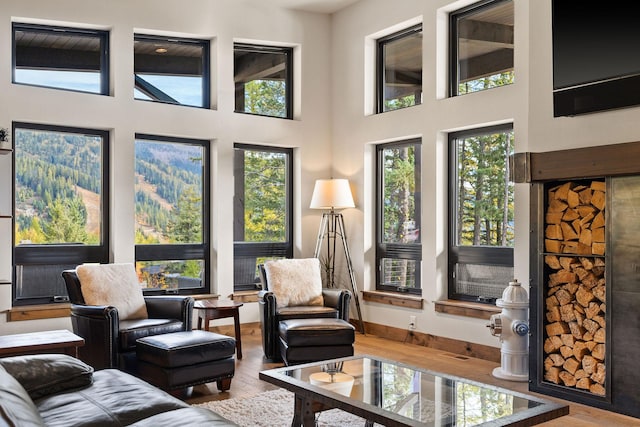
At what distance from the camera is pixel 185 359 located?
13.9 feet

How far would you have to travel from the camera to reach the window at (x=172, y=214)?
6426 mm

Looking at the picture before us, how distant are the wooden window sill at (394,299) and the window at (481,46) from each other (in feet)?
6.60

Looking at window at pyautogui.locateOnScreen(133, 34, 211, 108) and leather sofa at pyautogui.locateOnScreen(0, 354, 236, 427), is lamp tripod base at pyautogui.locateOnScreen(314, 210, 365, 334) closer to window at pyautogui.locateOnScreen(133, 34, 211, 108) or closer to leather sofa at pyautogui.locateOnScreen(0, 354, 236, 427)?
window at pyautogui.locateOnScreen(133, 34, 211, 108)

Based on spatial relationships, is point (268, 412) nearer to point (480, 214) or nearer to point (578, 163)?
point (578, 163)

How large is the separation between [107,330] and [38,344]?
95 cm

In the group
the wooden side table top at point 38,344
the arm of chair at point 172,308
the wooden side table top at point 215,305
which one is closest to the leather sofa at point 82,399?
the wooden side table top at point 38,344

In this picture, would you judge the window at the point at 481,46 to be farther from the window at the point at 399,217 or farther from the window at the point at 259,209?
the window at the point at 259,209

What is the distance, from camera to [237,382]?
4.79 metres

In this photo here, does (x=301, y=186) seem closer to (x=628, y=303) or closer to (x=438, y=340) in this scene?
(x=438, y=340)

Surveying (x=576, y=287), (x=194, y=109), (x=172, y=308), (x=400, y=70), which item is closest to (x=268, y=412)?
(x=172, y=308)

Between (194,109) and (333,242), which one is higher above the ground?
(194,109)

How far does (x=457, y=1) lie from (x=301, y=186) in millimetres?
2562

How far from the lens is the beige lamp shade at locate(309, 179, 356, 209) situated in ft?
22.0

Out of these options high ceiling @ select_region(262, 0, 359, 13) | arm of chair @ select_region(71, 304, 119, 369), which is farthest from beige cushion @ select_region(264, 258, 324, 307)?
high ceiling @ select_region(262, 0, 359, 13)
